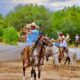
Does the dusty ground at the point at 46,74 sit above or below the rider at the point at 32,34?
below

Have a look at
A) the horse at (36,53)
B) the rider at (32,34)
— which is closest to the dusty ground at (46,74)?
the horse at (36,53)

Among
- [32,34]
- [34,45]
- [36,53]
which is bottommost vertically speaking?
[36,53]

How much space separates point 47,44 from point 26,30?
2.88ft

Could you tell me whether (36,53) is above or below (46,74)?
above

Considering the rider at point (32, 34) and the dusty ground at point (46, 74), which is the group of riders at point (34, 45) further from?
the dusty ground at point (46, 74)

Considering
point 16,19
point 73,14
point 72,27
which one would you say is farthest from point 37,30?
point 16,19

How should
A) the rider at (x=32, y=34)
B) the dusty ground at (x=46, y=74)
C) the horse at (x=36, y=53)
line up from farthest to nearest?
the dusty ground at (x=46, y=74)
the rider at (x=32, y=34)
the horse at (x=36, y=53)

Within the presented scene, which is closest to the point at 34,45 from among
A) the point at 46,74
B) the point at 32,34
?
the point at 32,34

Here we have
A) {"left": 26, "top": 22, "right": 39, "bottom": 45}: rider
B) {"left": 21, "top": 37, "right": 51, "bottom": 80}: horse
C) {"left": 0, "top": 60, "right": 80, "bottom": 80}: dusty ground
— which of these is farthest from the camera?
{"left": 0, "top": 60, "right": 80, "bottom": 80}: dusty ground

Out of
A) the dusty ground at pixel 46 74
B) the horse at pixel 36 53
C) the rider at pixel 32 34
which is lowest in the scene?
the dusty ground at pixel 46 74

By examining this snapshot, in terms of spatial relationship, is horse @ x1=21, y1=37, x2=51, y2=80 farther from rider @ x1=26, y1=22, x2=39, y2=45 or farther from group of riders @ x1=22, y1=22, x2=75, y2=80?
rider @ x1=26, y1=22, x2=39, y2=45

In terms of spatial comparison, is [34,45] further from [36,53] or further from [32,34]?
[32,34]

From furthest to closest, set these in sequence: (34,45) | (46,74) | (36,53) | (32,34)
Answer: (46,74) → (32,34) → (36,53) → (34,45)

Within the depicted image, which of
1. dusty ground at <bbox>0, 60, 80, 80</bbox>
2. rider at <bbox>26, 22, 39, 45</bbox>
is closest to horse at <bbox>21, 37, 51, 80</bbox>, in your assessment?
rider at <bbox>26, 22, 39, 45</bbox>
